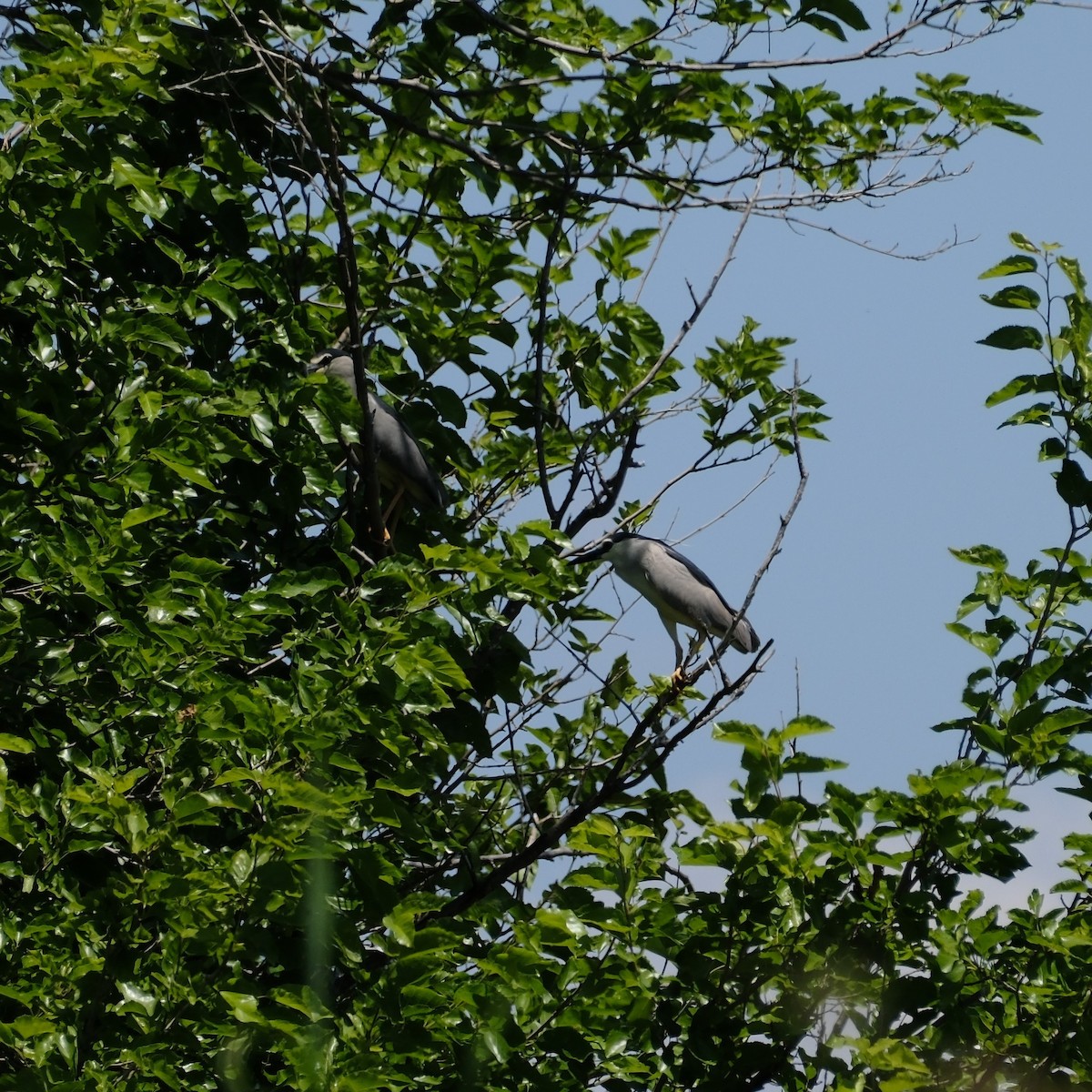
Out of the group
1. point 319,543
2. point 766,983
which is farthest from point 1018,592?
point 319,543

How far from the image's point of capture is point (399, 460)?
5453mm

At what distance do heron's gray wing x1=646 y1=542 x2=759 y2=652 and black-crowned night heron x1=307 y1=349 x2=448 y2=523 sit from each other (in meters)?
2.28

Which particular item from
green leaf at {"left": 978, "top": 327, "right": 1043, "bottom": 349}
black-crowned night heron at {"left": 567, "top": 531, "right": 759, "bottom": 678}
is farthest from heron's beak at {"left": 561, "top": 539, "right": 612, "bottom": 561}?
black-crowned night heron at {"left": 567, "top": 531, "right": 759, "bottom": 678}

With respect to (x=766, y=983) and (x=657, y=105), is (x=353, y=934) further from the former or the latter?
(x=657, y=105)

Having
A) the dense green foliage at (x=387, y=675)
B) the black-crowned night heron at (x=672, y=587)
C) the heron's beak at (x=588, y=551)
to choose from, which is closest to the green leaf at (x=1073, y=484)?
the dense green foliage at (x=387, y=675)

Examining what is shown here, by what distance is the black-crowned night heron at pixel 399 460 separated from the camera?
528 cm

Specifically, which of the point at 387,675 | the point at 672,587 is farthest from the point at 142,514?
the point at 672,587

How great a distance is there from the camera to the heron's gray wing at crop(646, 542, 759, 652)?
783 cm

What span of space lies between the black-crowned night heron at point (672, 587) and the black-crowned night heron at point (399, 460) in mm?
2108

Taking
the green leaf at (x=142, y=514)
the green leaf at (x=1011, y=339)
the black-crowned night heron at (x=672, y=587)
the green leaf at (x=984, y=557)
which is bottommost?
the green leaf at (x=142, y=514)

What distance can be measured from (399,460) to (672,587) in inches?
109

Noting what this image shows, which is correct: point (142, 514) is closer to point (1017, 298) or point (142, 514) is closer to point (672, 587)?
point (1017, 298)

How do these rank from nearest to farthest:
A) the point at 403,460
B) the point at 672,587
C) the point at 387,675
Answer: the point at 387,675 → the point at 403,460 → the point at 672,587

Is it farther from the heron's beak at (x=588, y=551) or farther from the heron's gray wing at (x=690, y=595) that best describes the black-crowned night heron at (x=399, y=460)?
the heron's gray wing at (x=690, y=595)
